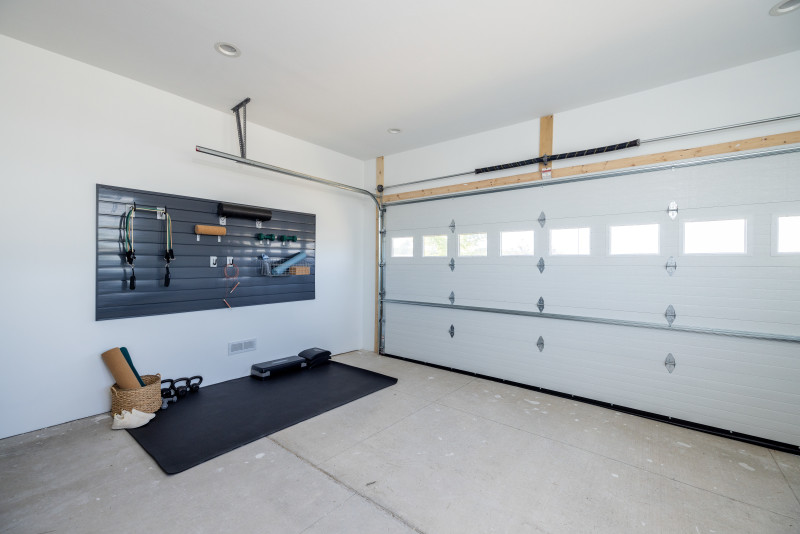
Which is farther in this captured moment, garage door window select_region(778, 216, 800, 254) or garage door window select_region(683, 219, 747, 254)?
garage door window select_region(683, 219, 747, 254)

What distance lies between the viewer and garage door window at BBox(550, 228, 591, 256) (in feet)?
11.8

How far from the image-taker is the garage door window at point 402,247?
16.7ft

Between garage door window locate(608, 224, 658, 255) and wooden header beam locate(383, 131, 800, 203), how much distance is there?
2.03ft

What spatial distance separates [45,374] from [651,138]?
5806 millimetres

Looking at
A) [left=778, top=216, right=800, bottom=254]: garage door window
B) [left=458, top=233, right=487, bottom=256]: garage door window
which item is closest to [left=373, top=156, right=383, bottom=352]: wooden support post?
[left=458, top=233, right=487, bottom=256]: garage door window

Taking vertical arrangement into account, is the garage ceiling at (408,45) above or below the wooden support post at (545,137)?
above

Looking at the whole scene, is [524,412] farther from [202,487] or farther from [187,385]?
[187,385]

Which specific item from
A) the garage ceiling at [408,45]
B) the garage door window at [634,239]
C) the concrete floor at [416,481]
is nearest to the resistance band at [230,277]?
the concrete floor at [416,481]

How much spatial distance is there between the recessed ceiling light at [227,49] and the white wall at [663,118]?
2820mm

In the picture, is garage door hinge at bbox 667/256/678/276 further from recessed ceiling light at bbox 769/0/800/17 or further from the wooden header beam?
recessed ceiling light at bbox 769/0/800/17

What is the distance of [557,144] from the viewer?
12.4ft

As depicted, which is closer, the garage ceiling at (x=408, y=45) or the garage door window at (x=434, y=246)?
the garage ceiling at (x=408, y=45)

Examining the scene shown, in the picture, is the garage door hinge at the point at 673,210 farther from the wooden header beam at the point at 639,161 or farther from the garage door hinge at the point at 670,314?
the garage door hinge at the point at 670,314

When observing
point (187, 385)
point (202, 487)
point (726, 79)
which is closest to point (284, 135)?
point (187, 385)
